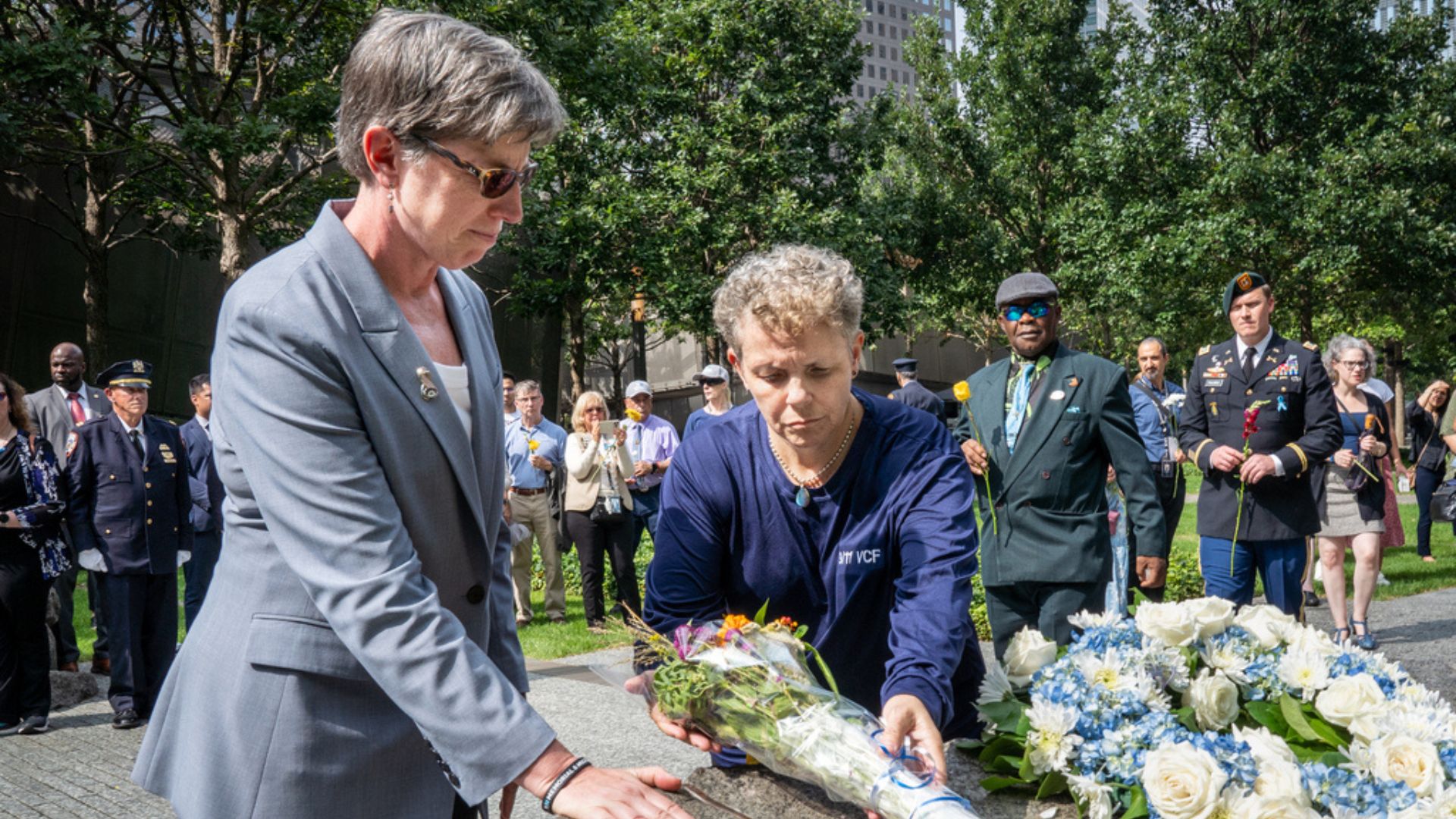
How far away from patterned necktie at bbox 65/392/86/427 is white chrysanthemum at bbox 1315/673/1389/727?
9.70 m

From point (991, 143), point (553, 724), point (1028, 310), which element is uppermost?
point (991, 143)

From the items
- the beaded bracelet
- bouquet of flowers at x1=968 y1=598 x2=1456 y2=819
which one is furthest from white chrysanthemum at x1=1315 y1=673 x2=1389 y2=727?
the beaded bracelet

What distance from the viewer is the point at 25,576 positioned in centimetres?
729

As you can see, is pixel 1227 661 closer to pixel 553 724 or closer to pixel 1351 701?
pixel 1351 701

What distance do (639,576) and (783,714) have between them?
11111mm

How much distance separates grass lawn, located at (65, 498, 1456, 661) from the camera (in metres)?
9.55

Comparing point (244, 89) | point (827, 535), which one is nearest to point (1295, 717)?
point (827, 535)

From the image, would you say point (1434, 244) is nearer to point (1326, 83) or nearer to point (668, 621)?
point (1326, 83)

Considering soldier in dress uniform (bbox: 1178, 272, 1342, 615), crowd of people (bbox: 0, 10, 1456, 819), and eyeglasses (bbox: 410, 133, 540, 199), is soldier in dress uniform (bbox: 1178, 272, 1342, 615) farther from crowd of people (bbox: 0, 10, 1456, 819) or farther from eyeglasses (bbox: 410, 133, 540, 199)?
eyeglasses (bbox: 410, 133, 540, 199)

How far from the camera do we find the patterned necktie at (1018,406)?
18.7 feet

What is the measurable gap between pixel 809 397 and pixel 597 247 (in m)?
24.1

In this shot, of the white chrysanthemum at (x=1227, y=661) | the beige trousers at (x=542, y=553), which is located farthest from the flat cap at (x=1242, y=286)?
the beige trousers at (x=542, y=553)

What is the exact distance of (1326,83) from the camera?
27.0 metres

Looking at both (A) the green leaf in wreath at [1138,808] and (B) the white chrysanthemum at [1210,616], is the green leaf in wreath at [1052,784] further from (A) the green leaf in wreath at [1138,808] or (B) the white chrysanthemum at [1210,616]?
(B) the white chrysanthemum at [1210,616]
